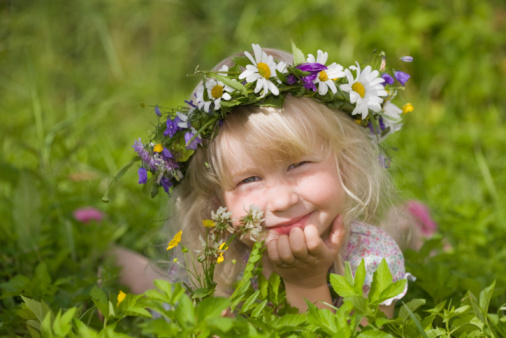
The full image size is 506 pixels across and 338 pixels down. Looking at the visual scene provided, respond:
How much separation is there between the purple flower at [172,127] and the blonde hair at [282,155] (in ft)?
0.39

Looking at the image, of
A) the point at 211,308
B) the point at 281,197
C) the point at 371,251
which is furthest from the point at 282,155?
the point at 211,308

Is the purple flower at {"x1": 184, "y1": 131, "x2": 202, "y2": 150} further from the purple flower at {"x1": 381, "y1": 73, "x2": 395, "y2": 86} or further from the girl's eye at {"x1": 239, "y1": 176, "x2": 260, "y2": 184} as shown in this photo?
the purple flower at {"x1": 381, "y1": 73, "x2": 395, "y2": 86}

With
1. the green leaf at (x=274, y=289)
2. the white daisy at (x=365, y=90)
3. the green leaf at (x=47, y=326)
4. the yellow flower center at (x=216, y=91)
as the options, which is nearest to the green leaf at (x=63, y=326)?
the green leaf at (x=47, y=326)

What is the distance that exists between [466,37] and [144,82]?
98.8 inches

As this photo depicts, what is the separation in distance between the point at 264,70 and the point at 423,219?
4.08 ft

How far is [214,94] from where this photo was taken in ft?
5.51

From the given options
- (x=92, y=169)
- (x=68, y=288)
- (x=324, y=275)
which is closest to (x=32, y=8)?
(x=92, y=169)

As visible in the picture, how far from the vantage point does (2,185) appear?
3.10 meters

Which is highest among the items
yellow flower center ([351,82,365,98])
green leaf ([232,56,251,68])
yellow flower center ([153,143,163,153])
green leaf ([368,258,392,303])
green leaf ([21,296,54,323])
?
green leaf ([232,56,251,68])

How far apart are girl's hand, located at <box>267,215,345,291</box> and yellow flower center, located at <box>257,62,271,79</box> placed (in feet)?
1.42

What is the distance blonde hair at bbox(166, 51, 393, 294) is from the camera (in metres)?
1.69

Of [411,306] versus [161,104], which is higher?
[411,306]

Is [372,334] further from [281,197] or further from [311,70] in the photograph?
[311,70]

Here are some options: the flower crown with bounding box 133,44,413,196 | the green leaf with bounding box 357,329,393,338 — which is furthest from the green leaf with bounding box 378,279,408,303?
the flower crown with bounding box 133,44,413,196
